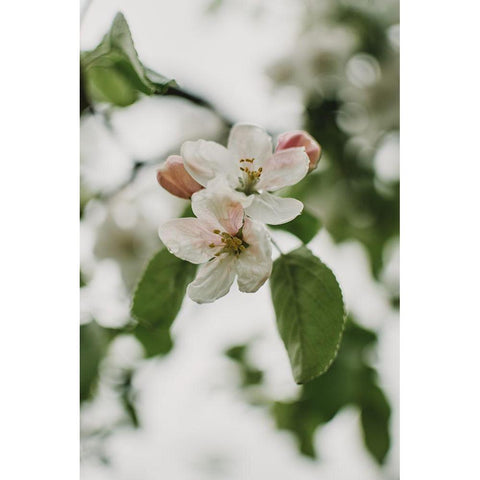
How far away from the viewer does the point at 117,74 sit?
27.0 inches

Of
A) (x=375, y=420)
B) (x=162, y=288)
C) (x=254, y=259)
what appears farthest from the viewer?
(x=375, y=420)

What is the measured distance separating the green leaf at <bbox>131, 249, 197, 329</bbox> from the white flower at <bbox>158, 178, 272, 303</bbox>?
0.19ft

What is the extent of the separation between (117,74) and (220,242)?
271 mm

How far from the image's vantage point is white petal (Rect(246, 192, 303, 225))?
1.73 ft

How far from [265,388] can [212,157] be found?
43 cm

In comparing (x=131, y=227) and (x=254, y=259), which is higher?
(x=254, y=259)

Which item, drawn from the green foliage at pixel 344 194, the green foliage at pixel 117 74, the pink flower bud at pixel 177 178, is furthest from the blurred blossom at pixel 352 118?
the pink flower bud at pixel 177 178

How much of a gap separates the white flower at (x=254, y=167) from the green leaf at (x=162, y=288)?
0.34 ft

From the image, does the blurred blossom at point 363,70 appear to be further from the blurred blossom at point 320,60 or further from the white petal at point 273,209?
the white petal at point 273,209

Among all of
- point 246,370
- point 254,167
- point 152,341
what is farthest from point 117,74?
point 246,370

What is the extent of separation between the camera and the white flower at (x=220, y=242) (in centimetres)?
52

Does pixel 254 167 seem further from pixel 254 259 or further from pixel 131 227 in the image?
pixel 131 227

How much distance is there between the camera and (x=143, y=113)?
2.48 feet
